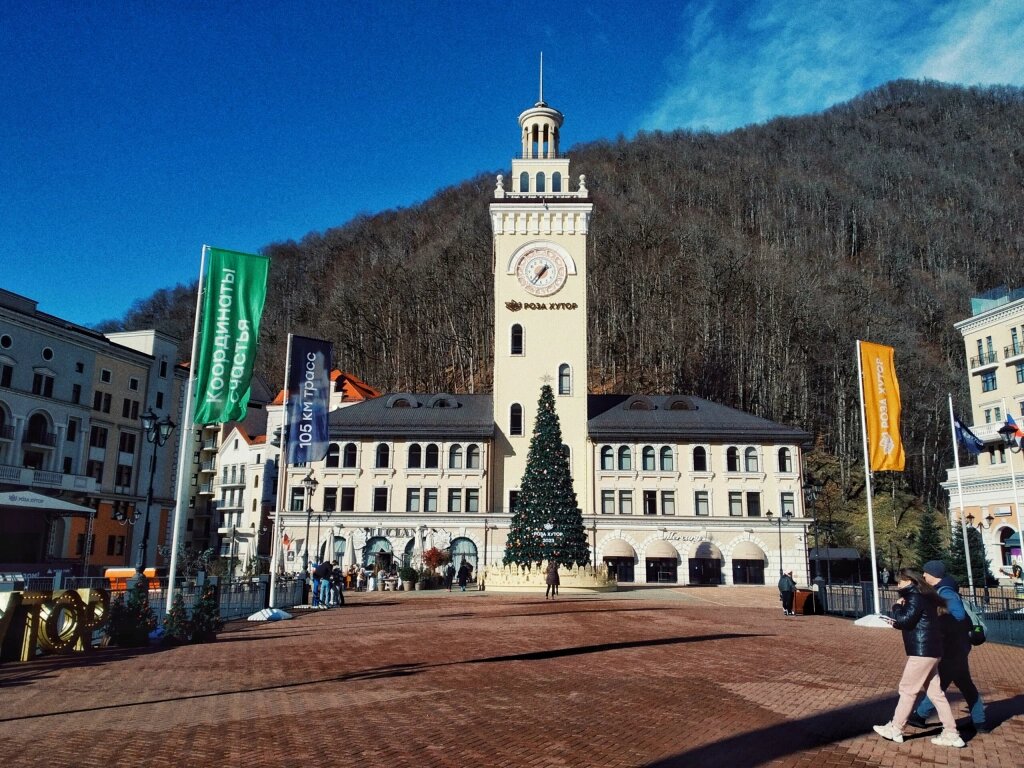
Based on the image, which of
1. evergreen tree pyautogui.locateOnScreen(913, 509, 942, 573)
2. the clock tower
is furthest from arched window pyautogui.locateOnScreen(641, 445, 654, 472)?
evergreen tree pyautogui.locateOnScreen(913, 509, 942, 573)

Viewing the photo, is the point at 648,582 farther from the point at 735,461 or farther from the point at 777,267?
the point at 777,267

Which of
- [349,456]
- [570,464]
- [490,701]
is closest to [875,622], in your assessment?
[490,701]

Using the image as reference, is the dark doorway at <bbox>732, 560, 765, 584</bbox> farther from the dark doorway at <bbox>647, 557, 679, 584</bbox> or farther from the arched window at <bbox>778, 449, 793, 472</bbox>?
the arched window at <bbox>778, 449, 793, 472</bbox>

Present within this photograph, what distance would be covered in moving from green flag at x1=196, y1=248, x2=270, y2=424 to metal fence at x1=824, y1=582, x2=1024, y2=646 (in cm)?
1692

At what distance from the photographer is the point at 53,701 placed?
10078 millimetres

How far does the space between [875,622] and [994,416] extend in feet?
145

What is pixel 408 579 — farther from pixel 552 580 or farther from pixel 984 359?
pixel 984 359

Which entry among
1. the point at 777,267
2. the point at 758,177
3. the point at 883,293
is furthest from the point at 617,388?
the point at 758,177

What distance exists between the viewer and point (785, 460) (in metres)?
45.7

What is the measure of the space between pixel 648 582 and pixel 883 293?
225 feet

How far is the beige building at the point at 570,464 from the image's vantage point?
1756 inches

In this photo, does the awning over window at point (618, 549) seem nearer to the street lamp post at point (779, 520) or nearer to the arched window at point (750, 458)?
the street lamp post at point (779, 520)

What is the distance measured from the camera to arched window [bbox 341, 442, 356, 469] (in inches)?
1855

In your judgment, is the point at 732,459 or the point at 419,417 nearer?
the point at 732,459
